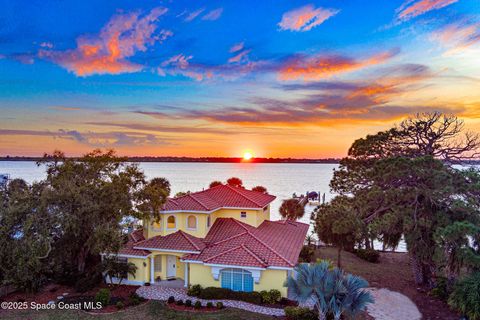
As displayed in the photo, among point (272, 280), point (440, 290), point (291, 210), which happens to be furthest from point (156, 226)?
point (291, 210)

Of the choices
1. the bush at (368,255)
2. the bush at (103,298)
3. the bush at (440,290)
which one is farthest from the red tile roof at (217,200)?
the bush at (440,290)

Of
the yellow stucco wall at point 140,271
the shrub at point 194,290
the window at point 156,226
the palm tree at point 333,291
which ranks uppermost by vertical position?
the window at point 156,226

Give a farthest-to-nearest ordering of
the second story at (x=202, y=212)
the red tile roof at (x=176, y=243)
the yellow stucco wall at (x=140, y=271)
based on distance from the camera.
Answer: the second story at (x=202, y=212) < the yellow stucco wall at (x=140, y=271) < the red tile roof at (x=176, y=243)

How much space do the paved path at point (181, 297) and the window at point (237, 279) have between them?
1151mm

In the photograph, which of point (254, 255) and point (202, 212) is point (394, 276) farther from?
point (202, 212)

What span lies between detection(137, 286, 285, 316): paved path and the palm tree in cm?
354

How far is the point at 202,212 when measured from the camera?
22.5 m

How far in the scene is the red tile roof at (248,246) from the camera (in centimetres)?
1898

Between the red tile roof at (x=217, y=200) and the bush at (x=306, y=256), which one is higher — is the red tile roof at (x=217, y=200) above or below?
above

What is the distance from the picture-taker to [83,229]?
68.4ft

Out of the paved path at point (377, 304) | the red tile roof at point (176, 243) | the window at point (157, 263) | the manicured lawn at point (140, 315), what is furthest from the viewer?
the window at point (157, 263)

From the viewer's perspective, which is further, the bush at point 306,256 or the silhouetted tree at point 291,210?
the silhouetted tree at point 291,210

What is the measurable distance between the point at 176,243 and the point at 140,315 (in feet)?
18.7

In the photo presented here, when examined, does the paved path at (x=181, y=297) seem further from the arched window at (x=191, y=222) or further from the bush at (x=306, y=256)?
the bush at (x=306, y=256)
